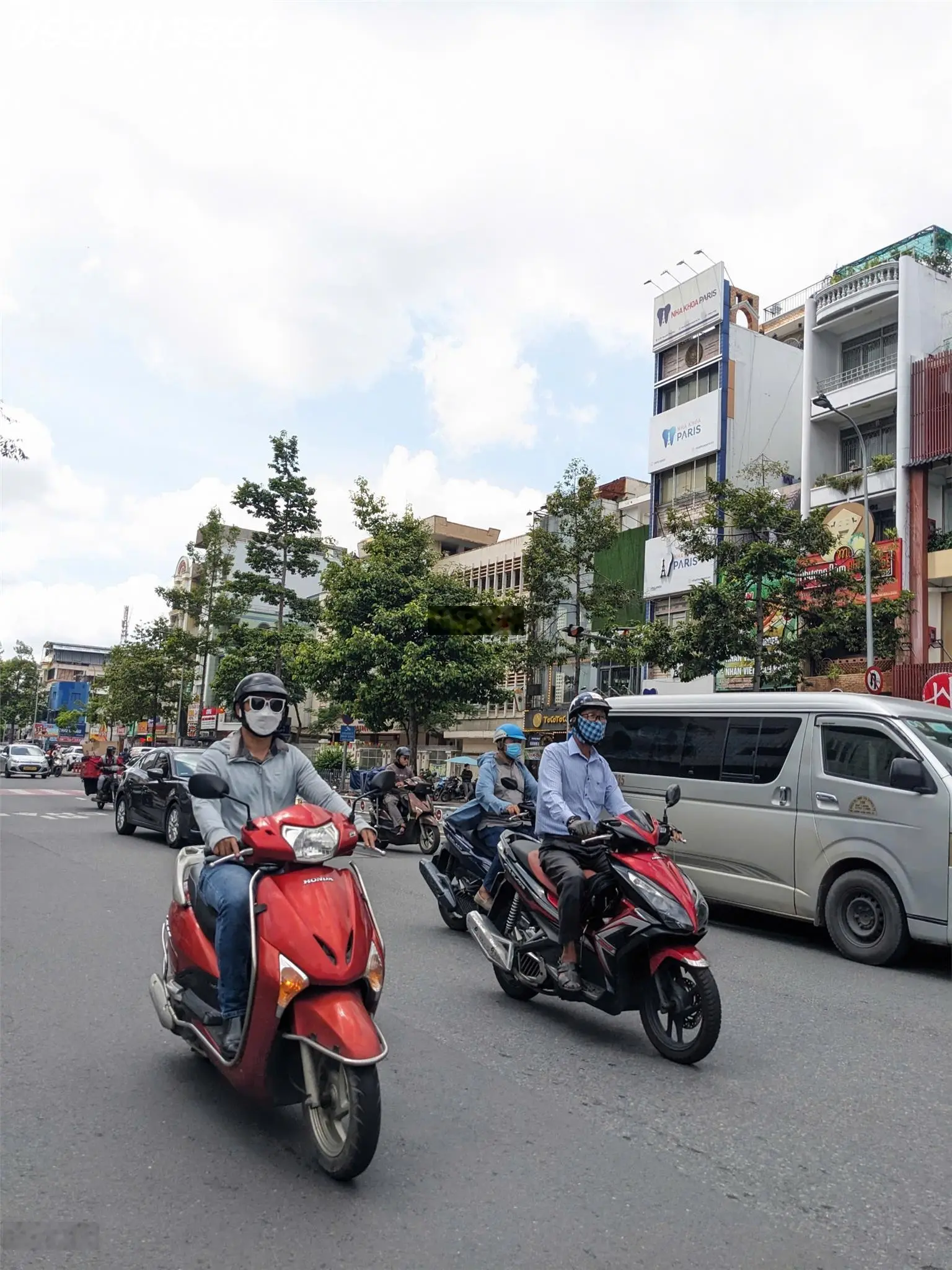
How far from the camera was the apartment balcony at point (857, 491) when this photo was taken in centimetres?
2681

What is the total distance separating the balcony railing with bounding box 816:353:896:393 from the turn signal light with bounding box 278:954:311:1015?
27837 millimetres

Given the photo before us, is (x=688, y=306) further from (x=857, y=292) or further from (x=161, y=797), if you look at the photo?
(x=161, y=797)

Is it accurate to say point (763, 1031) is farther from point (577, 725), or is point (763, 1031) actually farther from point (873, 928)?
point (873, 928)

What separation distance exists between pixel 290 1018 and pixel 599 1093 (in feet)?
5.58

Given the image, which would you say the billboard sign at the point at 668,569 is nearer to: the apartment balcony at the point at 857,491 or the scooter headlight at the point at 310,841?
the apartment balcony at the point at 857,491

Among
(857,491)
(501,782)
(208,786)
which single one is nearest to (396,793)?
(501,782)

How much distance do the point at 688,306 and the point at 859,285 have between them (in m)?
7.80

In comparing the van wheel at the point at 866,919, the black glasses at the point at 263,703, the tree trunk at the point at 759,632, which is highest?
the tree trunk at the point at 759,632

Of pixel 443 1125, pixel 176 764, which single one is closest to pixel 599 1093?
pixel 443 1125

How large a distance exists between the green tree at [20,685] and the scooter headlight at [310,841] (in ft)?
383

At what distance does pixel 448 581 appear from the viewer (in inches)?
1289

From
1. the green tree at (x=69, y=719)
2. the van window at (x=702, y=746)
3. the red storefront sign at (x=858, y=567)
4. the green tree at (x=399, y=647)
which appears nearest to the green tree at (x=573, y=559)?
Result: the green tree at (x=399, y=647)

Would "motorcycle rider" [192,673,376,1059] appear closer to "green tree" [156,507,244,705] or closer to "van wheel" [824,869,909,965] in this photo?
"van wheel" [824,869,909,965]

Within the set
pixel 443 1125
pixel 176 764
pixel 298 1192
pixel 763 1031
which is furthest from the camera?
pixel 176 764
